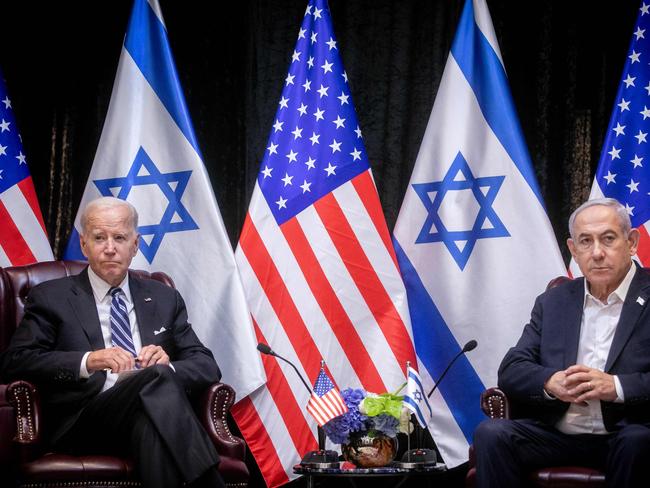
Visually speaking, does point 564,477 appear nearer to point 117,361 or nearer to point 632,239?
point 632,239

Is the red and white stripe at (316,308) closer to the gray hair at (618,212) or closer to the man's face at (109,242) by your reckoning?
the man's face at (109,242)

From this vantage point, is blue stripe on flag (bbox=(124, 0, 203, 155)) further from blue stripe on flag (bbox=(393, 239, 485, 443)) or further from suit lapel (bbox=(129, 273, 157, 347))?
blue stripe on flag (bbox=(393, 239, 485, 443))

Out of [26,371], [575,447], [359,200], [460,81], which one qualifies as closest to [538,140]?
[460,81]

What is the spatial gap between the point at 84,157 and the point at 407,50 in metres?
1.94

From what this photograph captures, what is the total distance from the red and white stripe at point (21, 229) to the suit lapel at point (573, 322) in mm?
2607

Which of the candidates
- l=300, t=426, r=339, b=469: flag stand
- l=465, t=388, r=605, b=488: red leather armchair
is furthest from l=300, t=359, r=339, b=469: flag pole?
l=465, t=388, r=605, b=488: red leather armchair

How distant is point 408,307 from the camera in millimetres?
4699

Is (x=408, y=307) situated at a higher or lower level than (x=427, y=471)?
higher

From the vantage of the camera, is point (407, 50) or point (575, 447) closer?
point (575, 447)

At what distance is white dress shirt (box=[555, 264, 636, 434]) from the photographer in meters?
3.47

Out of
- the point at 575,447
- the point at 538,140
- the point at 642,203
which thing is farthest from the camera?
the point at 538,140

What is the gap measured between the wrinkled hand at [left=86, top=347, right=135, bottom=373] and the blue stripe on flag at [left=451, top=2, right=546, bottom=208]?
2.20m

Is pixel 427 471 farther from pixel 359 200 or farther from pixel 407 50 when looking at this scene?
pixel 407 50

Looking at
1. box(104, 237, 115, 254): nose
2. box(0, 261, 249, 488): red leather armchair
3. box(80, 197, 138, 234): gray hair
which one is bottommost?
box(0, 261, 249, 488): red leather armchair
